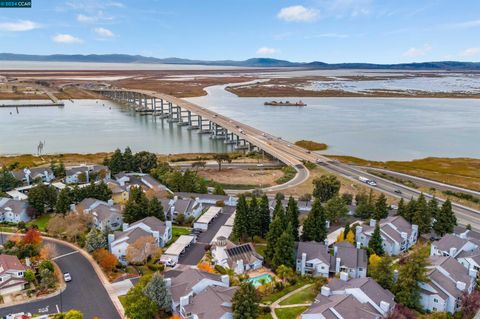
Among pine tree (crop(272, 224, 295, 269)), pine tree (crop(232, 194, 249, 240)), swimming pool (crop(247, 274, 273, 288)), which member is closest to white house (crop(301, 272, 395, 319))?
pine tree (crop(272, 224, 295, 269))

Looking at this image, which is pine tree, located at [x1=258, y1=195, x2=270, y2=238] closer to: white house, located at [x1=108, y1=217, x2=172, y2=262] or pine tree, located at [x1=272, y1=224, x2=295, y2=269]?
pine tree, located at [x1=272, y1=224, x2=295, y2=269]

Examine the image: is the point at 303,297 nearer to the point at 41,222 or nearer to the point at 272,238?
the point at 272,238

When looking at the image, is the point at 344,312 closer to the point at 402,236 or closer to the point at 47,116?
the point at 402,236

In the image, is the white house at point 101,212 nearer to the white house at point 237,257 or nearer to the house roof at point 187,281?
the white house at point 237,257

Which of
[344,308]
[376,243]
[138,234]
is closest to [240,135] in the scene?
[138,234]

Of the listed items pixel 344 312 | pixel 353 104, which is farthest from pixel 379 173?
pixel 353 104
